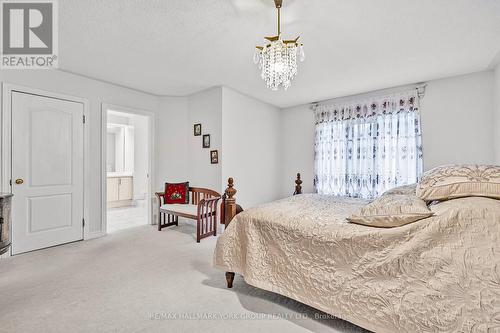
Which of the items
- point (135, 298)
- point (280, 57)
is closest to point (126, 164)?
point (135, 298)

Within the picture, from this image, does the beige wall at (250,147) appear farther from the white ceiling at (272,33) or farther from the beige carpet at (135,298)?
the beige carpet at (135,298)

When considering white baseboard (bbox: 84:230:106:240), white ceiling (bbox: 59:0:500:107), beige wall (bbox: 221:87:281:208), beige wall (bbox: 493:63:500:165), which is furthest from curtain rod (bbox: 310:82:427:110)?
white baseboard (bbox: 84:230:106:240)

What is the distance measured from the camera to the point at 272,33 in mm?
2359

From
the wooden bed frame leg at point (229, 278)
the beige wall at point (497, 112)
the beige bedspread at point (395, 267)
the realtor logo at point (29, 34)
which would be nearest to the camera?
the beige bedspread at point (395, 267)

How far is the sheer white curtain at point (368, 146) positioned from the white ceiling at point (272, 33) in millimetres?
515

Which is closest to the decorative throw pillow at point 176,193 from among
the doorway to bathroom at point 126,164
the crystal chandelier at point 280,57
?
the doorway to bathroom at point 126,164

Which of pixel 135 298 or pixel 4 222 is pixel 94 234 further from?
pixel 135 298

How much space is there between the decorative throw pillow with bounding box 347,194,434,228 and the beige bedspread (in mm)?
40

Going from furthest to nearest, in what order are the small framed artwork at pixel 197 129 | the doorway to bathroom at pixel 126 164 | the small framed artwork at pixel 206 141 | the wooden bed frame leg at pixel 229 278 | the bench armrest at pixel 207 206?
the doorway to bathroom at pixel 126 164 → the small framed artwork at pixel 197 129 → the small framed artwork at pixel 206 141 → the bench armrest at pixel 207 206 → the wooden bed frame leg at pixel 229 278

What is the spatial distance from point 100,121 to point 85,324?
305 centimetres

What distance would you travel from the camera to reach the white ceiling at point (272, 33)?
77.4 inches

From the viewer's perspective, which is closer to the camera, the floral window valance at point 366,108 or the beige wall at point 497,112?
the beige wall at point 497,112

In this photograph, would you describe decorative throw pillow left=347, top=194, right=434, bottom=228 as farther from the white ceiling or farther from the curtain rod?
the curtain rod

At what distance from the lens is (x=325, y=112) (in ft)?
15.3
